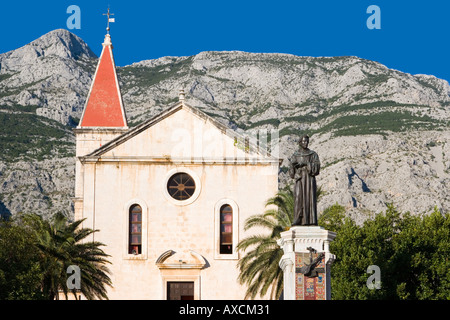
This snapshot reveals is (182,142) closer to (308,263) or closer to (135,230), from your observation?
(135,230)

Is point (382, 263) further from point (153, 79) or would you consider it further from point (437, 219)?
point (153, 79)

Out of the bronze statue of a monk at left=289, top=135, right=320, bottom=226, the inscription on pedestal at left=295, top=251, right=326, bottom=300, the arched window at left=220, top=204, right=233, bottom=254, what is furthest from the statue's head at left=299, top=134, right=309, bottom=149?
the arched window at left=220, top=204, right=233, bottom=254

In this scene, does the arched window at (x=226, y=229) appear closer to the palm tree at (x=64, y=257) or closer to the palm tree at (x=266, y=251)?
the palm tree at (x=266, y=251)

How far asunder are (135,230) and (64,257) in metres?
4.91

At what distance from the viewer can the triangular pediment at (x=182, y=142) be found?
4194 cm

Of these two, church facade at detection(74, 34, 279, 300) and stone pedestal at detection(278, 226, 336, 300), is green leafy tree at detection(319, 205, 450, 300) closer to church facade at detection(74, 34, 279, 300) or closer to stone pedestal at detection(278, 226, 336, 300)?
church facade at detection(74, 34, 279, 300)

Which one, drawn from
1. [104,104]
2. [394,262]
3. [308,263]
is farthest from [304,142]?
[104,104]

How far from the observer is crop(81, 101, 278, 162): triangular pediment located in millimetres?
41938

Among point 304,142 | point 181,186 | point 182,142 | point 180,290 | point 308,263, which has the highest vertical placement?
point 182,142

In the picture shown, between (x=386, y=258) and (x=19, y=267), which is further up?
(x=386, y=258)

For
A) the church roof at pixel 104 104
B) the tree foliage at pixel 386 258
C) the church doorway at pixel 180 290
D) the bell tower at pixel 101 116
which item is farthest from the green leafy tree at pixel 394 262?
the church roof at pixel 104 104

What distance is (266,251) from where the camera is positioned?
125ft

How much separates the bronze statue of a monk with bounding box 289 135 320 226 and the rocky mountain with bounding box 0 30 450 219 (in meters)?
88.2

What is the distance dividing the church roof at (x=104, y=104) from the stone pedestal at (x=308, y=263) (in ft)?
72.0
